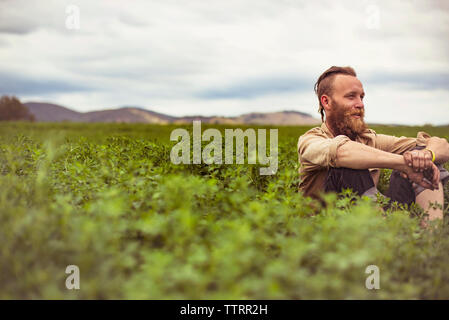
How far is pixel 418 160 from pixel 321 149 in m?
1.08

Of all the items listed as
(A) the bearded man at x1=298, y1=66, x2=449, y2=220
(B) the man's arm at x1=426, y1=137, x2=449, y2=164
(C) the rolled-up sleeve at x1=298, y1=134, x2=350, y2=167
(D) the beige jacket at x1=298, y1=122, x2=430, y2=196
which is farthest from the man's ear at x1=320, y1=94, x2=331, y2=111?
(B) the man's arm at x1=426, y1=137, x2=449, y2=164

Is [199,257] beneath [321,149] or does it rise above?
beneath

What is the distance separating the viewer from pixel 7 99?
38.4 m

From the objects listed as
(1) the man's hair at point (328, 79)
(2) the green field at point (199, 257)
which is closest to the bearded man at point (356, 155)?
(1) the man's hair at point (328, 79)

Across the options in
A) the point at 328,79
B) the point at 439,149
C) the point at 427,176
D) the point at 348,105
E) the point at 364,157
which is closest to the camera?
the point at 364,157

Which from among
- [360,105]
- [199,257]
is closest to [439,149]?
[360,105]

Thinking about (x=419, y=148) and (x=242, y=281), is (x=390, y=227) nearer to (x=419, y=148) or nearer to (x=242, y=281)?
(x=242, y=281)

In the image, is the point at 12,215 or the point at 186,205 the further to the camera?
the point at 186,205

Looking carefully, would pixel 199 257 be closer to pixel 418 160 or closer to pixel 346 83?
pixel 418 160

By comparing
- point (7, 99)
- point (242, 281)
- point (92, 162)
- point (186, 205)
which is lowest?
point (242, 281)

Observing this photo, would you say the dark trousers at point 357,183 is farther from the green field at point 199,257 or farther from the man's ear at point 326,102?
the green field at point 199,257

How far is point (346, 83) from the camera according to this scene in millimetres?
4355
